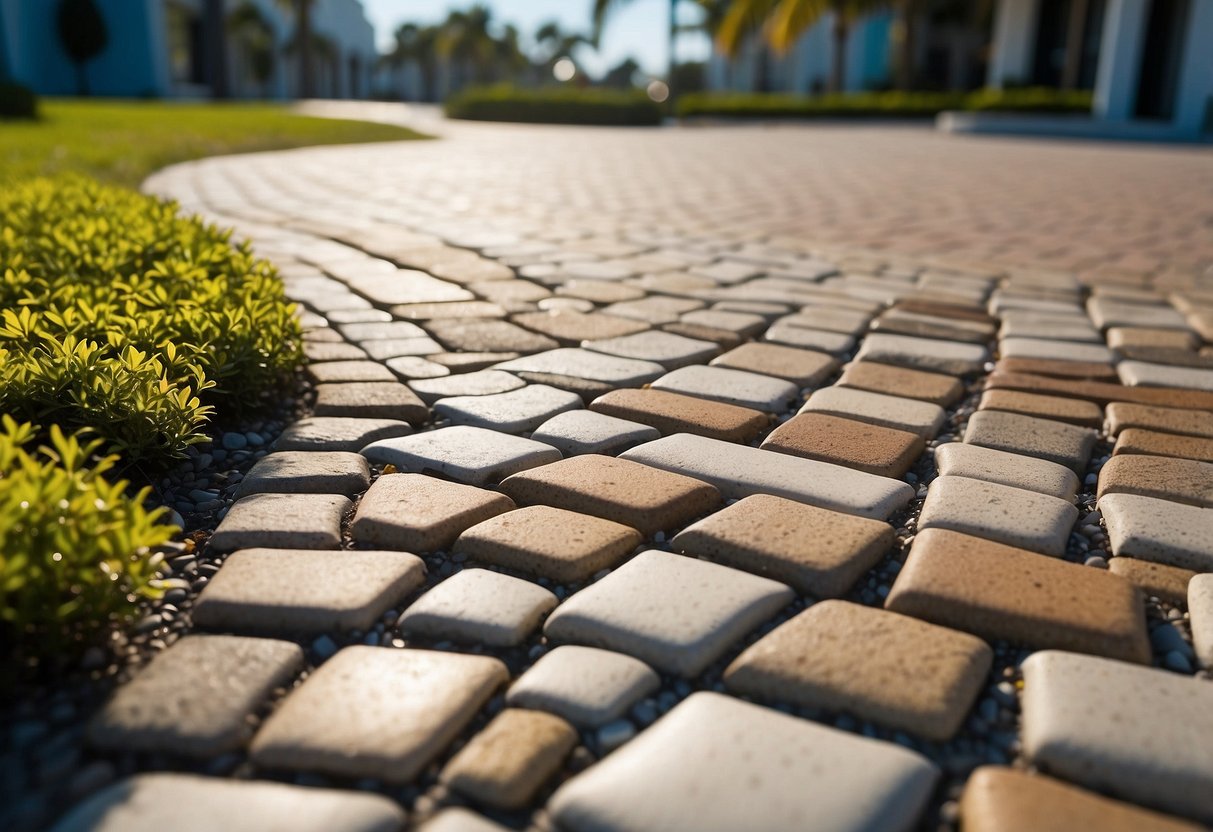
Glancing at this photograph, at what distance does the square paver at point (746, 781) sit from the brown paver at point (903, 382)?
1.57m

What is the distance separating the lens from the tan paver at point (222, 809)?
107 cm

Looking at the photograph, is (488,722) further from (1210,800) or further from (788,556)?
(1210,800)

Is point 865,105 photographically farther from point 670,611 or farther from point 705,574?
point 670,611

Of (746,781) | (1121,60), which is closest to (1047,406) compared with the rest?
(746,781)

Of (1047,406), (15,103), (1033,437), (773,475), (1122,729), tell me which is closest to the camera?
(1122,729)

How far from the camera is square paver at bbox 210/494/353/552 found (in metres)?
1.74

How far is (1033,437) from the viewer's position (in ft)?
7.70

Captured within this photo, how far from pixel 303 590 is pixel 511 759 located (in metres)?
0.52

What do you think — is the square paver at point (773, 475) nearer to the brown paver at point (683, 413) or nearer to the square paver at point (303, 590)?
the brown paver at point (683, 413)

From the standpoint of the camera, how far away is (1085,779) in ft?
3.94

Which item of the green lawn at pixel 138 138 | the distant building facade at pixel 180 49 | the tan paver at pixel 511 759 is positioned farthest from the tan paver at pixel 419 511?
the distant building facade at pixel 180 49

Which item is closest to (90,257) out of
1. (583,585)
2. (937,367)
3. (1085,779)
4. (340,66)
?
(583,585)

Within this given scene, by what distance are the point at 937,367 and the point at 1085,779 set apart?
189 cm

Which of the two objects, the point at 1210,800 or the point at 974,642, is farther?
the point at 974,642
